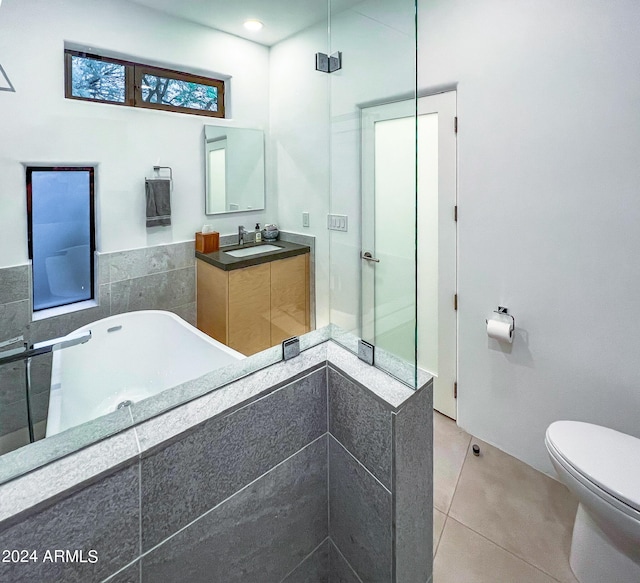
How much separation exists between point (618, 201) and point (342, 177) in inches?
48.7

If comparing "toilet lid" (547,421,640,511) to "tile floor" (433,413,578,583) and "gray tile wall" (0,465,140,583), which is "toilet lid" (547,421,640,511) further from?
"gray tile wall" (0,465,140,583)

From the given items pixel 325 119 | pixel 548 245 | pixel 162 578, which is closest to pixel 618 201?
pixel 548 245

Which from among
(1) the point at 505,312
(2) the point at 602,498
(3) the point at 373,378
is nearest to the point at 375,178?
(1) the point at 505,312

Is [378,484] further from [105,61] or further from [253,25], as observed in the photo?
[253,25]

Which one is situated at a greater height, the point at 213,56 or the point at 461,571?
the point at 213,56

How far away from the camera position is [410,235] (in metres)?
1.25

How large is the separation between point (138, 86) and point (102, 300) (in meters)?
0.80

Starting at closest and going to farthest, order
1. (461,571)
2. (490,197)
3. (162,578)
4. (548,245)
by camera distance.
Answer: (162,578) → (461,571) → (548,245) → (490,197)

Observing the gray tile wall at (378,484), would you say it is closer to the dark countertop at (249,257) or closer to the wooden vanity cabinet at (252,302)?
the wooden vanity cabinet at (252,302)

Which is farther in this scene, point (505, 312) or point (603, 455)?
point (505, 312)

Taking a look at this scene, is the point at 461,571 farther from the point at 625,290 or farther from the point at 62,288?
the point at 62,288

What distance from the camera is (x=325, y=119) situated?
1.88m

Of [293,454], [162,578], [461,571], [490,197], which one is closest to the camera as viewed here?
[162,578]

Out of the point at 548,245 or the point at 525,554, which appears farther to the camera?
the point at 548,245
